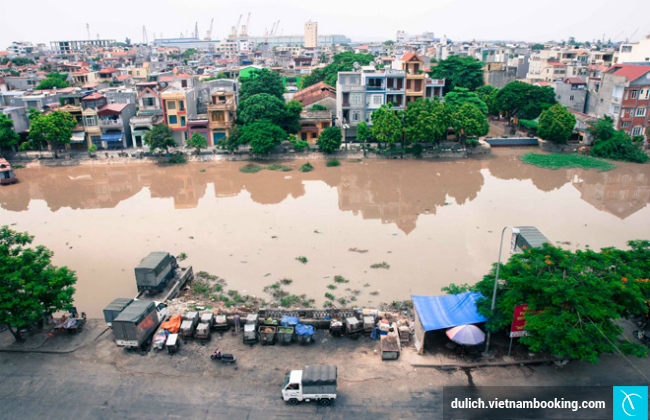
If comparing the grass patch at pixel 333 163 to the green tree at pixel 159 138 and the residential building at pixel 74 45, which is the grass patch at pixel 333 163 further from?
the residential building at pixel 74 45

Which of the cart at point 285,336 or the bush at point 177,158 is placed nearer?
the cart at point 285,336

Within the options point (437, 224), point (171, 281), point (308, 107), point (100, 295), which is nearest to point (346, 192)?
point (437, 224)

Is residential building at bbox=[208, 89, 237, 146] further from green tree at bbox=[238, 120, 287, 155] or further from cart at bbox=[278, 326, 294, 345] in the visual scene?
cart at bbox=[278, 326, 294, 345]

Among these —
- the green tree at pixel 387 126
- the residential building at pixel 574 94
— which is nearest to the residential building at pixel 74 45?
the green tree at pixel 387 126

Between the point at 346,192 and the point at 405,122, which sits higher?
the point at 405,122

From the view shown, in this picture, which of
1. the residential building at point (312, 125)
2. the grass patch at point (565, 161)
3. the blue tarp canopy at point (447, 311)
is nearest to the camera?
the blue tarp canopy at point (447, 311)

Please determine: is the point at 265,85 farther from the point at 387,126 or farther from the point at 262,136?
the point at 387,126

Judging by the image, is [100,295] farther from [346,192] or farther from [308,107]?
[308,107]
